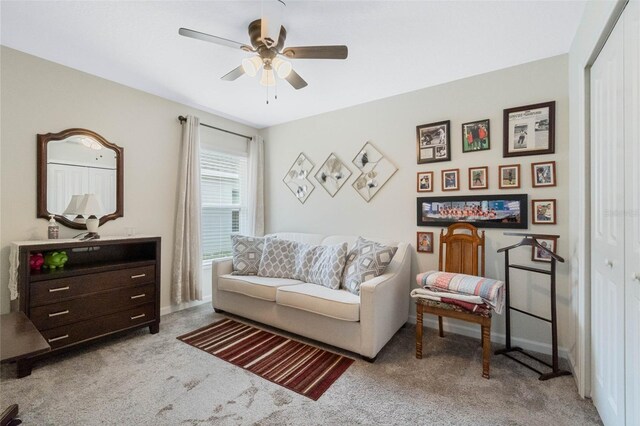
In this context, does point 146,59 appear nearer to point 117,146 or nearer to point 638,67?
point 117,146

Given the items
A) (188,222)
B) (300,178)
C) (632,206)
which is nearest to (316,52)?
(632,206)

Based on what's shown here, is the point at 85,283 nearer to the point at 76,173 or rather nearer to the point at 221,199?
the point at 76,173

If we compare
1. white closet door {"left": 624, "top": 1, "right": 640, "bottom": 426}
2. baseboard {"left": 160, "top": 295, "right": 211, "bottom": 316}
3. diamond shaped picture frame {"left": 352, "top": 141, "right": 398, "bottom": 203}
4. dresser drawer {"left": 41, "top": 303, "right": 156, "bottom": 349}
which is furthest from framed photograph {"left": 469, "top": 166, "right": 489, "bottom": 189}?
baseboard {"left": 160, "top": 295, "right": 211, "bottom": 316}

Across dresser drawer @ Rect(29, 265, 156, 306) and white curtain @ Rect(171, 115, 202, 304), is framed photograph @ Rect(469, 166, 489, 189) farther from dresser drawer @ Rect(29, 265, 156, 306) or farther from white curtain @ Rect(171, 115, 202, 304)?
dresser drawer @ Rect(29, 265, 156, 306)

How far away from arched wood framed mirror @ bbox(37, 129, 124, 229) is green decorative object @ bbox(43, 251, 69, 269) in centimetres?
36

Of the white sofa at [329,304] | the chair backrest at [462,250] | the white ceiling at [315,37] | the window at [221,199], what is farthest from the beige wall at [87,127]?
the chair backrest at [462,250]

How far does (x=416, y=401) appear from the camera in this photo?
174cm

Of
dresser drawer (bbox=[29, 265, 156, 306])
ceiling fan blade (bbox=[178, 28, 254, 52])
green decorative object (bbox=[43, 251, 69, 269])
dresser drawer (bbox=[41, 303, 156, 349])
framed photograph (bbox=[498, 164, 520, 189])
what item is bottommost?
dresser drawer (bbox=[41, 303, 156, 349])

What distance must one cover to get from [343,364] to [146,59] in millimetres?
3075

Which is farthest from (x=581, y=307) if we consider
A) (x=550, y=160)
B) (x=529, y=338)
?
(x=550, y=160)

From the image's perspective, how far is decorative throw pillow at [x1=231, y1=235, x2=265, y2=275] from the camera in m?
3.15

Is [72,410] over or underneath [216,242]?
underneath

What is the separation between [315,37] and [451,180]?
1838mm

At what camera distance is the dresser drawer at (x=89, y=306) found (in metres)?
2.09
